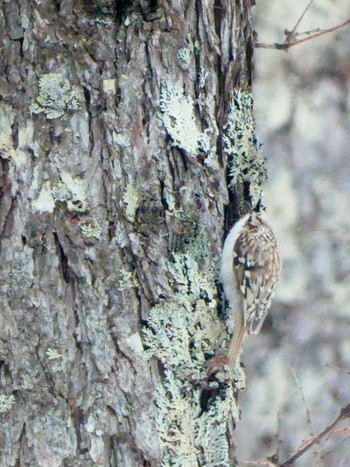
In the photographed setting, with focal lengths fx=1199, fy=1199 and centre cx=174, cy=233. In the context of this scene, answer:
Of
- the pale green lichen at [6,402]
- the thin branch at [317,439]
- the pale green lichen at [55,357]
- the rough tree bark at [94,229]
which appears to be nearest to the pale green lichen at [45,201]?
the rough tree bark at [94,229]

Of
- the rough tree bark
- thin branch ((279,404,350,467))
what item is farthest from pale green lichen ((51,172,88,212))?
thin branch ((279,404,350,467))

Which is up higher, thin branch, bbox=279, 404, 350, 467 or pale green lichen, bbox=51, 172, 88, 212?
pale green lichen, bbox=51, 172, 88, 212

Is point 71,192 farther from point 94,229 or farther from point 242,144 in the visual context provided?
point 242,144

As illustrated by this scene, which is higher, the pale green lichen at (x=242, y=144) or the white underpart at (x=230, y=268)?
the pale green lichen at (x=242, y=144)

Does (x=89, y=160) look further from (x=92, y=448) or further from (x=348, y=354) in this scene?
(x=348, y=354)

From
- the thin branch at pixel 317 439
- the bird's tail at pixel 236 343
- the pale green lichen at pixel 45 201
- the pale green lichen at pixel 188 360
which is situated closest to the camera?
the pale green lichen at pixel 45 201

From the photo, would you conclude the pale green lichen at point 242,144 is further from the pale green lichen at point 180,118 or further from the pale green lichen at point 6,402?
the pale green lichen at point 6,402

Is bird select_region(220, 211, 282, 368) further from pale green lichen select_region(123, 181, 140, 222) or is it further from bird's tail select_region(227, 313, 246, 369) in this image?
pale green lichen select_region(123, 181, 140, 222)

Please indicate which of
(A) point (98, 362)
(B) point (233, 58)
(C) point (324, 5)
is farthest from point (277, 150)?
(A) point (98, 362)
